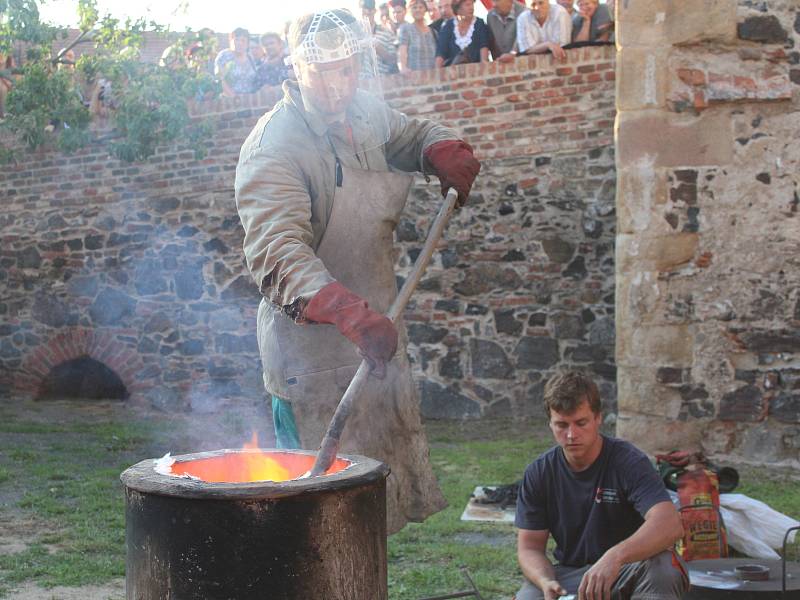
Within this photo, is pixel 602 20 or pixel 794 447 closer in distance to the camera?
pixel 794 447

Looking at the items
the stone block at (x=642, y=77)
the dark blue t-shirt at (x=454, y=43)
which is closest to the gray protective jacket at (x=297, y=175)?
the stone block at (x=642, y=77)

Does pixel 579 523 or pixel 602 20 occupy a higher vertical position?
pixel 602 20

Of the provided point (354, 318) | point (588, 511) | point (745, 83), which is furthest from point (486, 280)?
point (354, 318)

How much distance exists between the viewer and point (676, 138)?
20.1ft

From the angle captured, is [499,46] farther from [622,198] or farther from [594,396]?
[594,396]

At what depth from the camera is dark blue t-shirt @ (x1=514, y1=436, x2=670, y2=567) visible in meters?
3.30

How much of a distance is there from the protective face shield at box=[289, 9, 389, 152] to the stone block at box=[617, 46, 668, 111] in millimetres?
3104

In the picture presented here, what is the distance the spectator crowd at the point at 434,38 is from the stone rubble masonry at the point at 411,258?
296 mm

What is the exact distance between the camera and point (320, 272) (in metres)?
2.86

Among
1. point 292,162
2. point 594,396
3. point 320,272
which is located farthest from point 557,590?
point 292,162

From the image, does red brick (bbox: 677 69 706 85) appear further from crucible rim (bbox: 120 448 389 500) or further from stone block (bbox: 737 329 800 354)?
crucible rim (bbox: 120 448 389 500)

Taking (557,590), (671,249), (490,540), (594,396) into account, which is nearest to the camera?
(557,590)

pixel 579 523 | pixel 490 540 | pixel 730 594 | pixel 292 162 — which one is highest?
pixel 292 162

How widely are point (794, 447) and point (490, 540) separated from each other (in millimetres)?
2190
